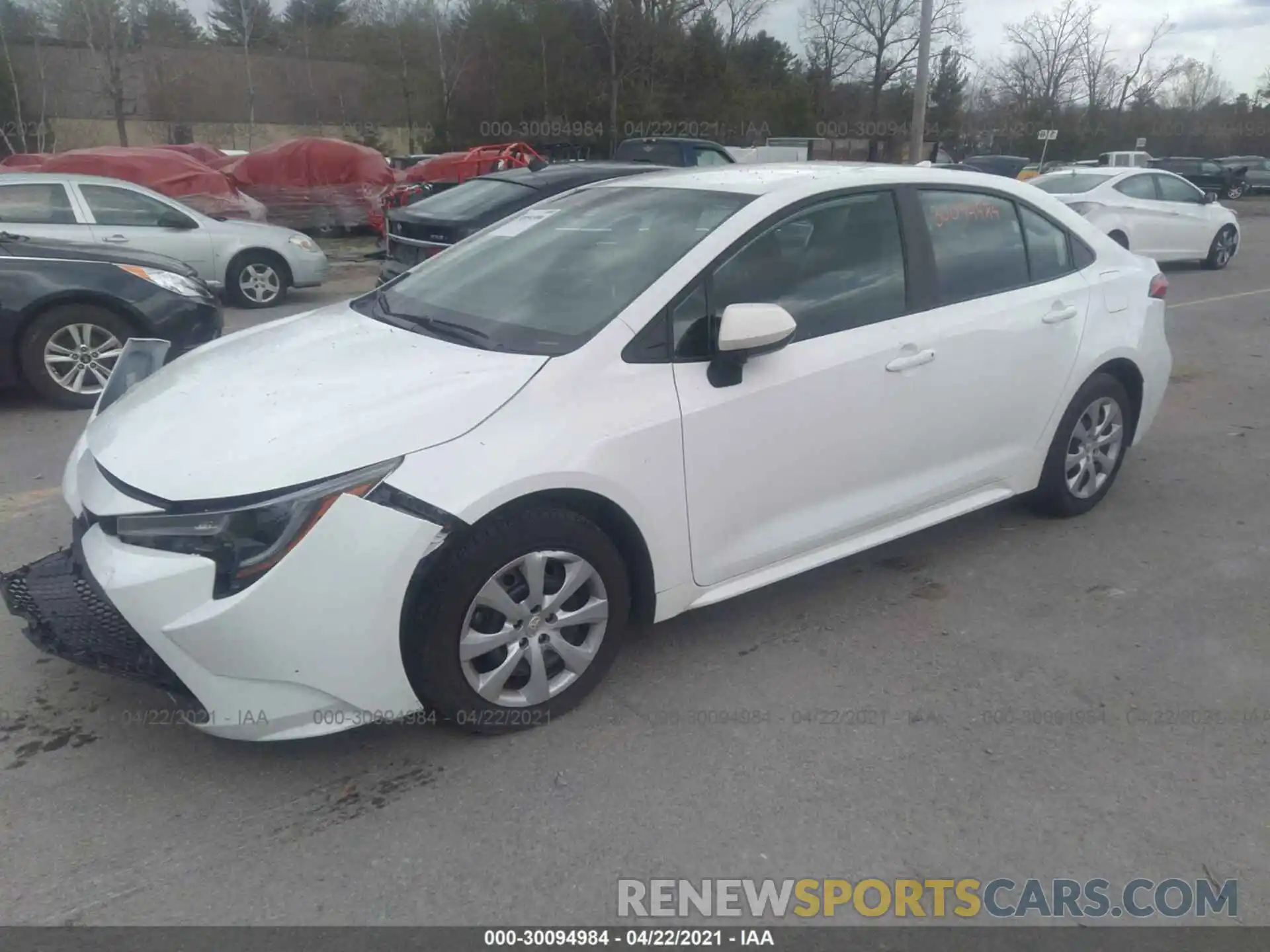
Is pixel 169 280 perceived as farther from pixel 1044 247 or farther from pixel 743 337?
pixel 1044 247

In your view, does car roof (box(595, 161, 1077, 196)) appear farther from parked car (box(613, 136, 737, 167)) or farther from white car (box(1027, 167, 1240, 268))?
parked car (box(613, 136, 737, 167))

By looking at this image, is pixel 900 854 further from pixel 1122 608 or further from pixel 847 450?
pixel 1122 608

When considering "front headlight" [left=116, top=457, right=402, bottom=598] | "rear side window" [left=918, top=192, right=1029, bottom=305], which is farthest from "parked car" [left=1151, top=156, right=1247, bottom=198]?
"front headlight" [left=116, top=457, right=402, bottom=598]

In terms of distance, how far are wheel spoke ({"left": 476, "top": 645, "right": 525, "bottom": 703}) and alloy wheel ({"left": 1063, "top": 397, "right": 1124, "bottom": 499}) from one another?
2957mm

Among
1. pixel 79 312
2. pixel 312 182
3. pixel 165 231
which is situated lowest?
pixel 79 312

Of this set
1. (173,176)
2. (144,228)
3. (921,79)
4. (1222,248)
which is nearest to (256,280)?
(144,228)

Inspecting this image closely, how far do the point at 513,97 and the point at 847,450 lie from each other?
38783 mm

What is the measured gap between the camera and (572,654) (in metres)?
3.20

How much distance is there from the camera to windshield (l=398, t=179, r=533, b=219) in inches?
363

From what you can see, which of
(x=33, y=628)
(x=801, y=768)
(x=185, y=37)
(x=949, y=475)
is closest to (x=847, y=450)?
(x=949, y=475)

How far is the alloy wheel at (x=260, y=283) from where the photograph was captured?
1098 cm

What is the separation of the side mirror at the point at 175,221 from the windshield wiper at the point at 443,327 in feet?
24.7

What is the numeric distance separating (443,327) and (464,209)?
6088 mm

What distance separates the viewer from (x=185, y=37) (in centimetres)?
4703
